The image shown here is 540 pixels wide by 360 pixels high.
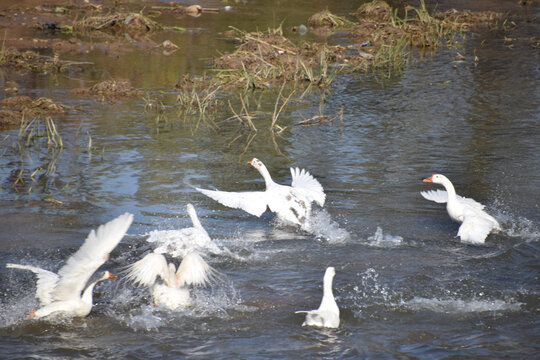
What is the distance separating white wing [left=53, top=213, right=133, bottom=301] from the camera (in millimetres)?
5262

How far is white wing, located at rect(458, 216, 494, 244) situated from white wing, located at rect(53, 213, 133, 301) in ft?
12.3

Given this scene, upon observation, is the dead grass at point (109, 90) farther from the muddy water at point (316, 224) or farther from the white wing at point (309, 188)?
the white wing at point (309, 188)

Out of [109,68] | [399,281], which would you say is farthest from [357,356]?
[109,68]

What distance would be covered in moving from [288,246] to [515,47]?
526 inches

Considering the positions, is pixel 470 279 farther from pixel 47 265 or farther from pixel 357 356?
pixel 47 265

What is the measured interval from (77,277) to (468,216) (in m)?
4.16

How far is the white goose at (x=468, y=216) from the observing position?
23.9 feet

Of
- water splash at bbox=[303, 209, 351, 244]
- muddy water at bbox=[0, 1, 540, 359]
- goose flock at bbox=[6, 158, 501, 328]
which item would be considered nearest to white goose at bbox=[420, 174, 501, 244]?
goose flock at bbox=[6, 158, 501, 328]

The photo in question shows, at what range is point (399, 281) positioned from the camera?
258 inches

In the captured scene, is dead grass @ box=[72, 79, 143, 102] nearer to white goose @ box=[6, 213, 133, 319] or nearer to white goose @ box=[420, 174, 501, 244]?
white goose @ box=[420, 174, 501, 244]

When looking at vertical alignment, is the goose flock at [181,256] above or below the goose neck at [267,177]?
below

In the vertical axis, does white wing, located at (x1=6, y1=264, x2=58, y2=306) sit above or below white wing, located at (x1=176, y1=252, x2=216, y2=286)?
below

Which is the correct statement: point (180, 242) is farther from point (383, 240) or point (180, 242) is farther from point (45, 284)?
point (383, 240)

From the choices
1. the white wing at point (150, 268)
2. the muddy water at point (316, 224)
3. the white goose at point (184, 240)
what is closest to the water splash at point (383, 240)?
the muddy water at point (316, 224)
